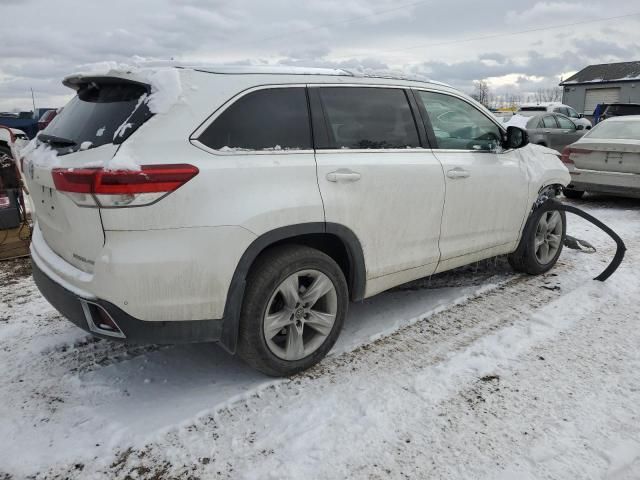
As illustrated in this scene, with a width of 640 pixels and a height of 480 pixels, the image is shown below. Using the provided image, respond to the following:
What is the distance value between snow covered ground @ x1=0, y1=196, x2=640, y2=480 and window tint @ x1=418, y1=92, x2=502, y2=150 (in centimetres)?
132

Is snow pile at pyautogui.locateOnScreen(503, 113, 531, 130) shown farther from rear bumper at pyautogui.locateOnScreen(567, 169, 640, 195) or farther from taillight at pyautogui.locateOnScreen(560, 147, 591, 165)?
rear bumper at pyautogui.locateOnScreen(567, 169, 640, 195)

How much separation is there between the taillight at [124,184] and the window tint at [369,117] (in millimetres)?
1077

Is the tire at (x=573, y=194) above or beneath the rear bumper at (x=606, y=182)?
beneath

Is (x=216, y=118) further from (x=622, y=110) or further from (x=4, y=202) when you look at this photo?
(x=622, y=110)

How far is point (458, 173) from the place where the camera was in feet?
12.0

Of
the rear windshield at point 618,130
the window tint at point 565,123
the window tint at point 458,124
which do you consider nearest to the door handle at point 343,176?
the window tint at point 458,124

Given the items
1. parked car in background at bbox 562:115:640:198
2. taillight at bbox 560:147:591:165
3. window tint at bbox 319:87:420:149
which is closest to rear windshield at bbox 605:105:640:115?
parked car in background at bbox 562:115:640:198

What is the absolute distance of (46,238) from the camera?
296cm

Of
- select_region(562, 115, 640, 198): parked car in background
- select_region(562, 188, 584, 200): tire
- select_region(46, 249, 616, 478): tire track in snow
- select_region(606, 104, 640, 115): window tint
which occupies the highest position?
select_region(606, 104, 640, 115): window tint

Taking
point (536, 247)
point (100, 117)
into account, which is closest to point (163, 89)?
point (100, 117)

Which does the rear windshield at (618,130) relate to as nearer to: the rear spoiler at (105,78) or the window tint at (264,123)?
the window tint at (264,123)

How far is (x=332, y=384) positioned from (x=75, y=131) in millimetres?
2048

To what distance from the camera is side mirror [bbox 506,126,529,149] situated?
4.20 m

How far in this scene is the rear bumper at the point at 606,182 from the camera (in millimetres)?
7570
